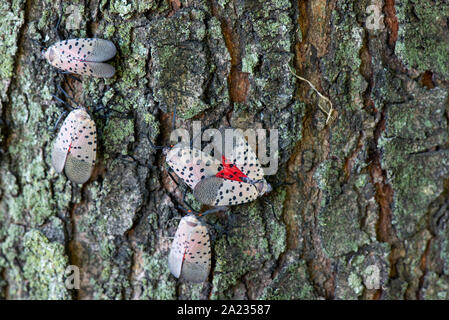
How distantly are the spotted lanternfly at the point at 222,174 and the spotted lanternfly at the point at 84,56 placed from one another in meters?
0.54

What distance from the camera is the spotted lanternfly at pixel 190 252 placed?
1.94 meters

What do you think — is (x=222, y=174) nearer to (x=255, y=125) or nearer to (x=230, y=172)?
(x=230, y=172)

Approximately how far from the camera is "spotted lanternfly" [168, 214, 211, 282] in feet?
6.37

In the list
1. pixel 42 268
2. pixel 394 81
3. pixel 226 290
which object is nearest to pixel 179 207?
pixel 226 290

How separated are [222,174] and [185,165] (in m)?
0.20

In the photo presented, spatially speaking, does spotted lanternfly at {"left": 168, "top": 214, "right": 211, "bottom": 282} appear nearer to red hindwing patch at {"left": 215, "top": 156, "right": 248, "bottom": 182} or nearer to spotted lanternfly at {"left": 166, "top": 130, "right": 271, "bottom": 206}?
spotted lanternfly at {"left": 166, "top": 130, "right": 271, "bottom": 206}

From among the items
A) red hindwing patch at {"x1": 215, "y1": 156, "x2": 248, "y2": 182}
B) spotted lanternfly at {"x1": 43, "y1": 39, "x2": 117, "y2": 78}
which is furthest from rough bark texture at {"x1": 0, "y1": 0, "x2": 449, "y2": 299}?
red hindwing patch at {"x1": 215, "y1": 156, "x2": 248, "y2": 182}

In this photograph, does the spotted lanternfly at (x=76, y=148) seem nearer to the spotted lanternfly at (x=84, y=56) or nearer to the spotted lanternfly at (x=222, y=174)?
the spotted lanternfly at (x=84, y=56)

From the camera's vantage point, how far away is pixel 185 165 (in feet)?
6.26

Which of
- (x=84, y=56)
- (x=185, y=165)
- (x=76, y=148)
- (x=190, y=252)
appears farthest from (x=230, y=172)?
(x=84, y=56)

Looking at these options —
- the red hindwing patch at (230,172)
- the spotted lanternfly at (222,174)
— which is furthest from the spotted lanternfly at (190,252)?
the red hindwing patch at (230,172)

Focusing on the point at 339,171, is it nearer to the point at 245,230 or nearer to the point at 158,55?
the point at 245,230

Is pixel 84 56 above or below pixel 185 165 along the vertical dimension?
above
